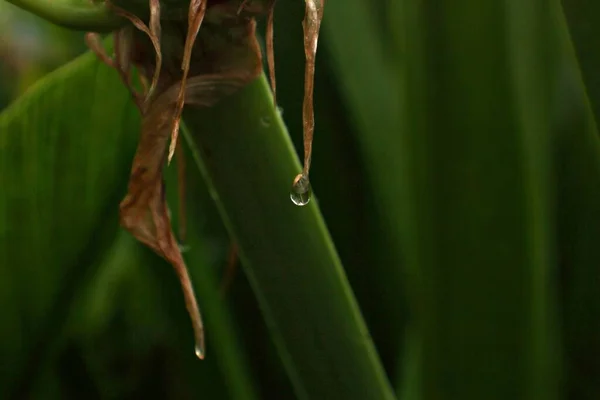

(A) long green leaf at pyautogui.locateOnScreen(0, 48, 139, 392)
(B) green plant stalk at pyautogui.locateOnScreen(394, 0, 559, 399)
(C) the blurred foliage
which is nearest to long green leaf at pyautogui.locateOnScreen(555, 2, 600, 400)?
(C) the blurred foliage

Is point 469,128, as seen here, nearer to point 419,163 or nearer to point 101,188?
point 419,163

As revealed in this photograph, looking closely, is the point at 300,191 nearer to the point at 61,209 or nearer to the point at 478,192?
the point at 478,192

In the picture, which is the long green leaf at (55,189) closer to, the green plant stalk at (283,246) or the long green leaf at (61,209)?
the long green leaf at (61,209)

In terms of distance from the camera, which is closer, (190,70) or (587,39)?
(190,70)

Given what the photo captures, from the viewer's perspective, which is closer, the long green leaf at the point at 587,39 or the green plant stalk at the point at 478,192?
A: the green plant stalk at the point at 478,192

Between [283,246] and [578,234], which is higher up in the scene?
[283,246]

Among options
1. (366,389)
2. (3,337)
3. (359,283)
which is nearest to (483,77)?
(366,389)

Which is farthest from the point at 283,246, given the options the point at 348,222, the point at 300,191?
the point at 348,222

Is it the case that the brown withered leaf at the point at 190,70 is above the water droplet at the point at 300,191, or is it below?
above

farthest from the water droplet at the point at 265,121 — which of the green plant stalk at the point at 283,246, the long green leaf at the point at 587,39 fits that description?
the long green leaf at the point at 587,39

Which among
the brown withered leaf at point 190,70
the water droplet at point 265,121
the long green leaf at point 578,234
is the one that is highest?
the brown withered leaf at point 190,70
